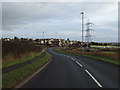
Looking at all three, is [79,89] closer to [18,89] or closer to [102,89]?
[102,89]

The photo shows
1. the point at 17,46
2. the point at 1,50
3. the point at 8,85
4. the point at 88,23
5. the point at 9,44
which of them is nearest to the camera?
the point at 8,85

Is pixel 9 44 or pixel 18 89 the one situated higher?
pixel 9 44

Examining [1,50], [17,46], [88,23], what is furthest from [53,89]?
[88,23]

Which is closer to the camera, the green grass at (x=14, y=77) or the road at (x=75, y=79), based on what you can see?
the green grass at (x=14, y=77)

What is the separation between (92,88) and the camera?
8.78 m

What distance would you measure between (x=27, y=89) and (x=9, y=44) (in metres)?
14.7

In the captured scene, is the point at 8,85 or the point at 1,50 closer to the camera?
the point at 8,85

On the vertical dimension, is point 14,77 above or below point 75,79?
above

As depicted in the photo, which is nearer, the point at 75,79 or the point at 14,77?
the point at 14,77

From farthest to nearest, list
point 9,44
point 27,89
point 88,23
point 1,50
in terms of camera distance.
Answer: point 88,23
point 9,44
point 1,50
point 27,89

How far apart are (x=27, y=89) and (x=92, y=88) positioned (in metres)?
2.77

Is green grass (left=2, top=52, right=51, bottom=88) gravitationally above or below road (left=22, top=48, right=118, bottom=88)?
above

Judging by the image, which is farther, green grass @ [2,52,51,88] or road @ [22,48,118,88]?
road @ [22,48,118,88]

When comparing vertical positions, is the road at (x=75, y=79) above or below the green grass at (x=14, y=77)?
below
